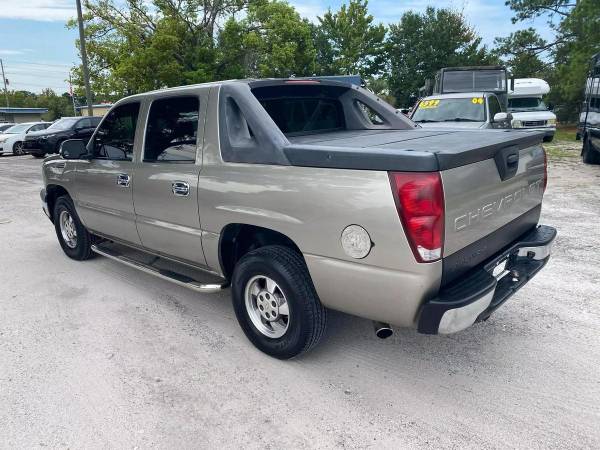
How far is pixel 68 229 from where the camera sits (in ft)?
18.8

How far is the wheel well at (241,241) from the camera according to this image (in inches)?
130

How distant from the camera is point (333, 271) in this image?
2.77m

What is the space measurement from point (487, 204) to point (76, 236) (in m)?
4.57

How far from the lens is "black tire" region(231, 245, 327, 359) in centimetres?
301

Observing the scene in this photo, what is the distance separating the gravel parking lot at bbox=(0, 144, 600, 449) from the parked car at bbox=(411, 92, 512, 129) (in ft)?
16.9

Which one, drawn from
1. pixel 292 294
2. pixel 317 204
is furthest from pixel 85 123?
pixel 317 204

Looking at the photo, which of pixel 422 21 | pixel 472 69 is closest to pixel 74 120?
pixel 472 69

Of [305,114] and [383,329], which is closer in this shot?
[383,329]

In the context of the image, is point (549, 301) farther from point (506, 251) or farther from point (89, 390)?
point (89, 390)

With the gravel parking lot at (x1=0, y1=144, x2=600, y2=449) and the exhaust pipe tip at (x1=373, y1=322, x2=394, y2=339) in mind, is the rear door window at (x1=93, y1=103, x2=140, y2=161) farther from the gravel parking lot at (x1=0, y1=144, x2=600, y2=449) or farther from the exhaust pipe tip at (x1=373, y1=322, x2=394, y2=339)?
the exhaust pipe tip at (x1=373, y1=322, x2=394, y2=339)

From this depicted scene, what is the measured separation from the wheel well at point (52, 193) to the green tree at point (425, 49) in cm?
4248

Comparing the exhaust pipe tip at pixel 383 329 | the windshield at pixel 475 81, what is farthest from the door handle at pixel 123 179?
the windshield at pixel 475 81

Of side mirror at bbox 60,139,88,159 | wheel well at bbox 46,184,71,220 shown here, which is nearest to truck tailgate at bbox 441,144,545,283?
side mirror at bbox 60,139,88,159

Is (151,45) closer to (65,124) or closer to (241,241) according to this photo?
(65,124)
